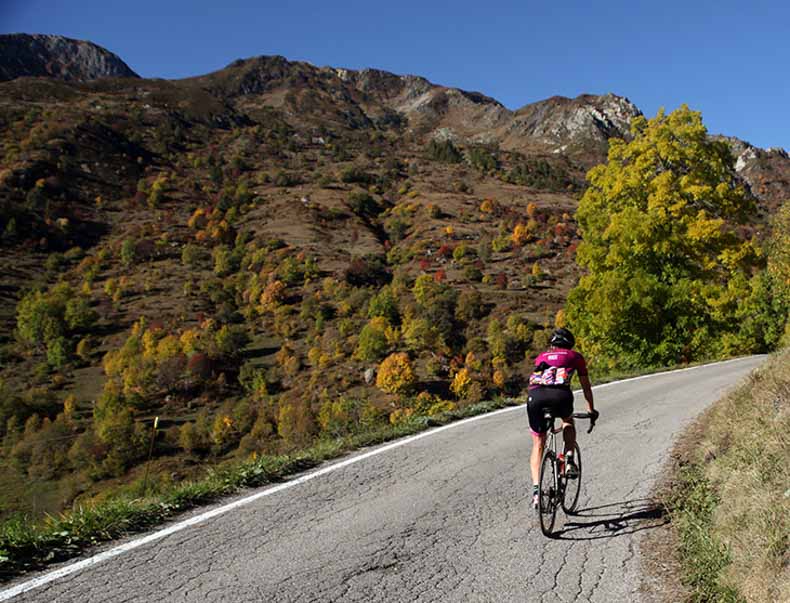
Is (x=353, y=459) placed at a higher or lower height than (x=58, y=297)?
lower

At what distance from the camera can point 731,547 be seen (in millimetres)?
3924

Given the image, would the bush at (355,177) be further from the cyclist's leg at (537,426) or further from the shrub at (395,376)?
the cyclist's leg at (537,426)

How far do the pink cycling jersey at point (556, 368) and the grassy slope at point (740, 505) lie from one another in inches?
61.0

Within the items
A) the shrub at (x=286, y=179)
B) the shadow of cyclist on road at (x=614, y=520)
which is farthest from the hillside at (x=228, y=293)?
the shadow of cyclist on road at (x=614, y=520)

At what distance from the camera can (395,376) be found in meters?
77.1

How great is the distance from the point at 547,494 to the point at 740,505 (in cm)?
147

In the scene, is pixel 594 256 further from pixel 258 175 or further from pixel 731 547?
pixel 258 175

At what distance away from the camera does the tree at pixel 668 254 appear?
18.1 m

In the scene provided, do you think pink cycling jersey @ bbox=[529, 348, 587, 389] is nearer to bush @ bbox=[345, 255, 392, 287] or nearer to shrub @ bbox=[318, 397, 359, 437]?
shrub @ bbox=[318, 397, 359, 437]

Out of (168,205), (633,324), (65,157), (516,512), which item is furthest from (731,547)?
(65,157)

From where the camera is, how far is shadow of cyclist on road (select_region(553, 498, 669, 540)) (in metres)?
4.90

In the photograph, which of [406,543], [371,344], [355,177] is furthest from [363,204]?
[406,543]

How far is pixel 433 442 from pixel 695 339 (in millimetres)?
13980

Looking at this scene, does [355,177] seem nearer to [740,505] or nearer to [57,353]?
[57,353]
